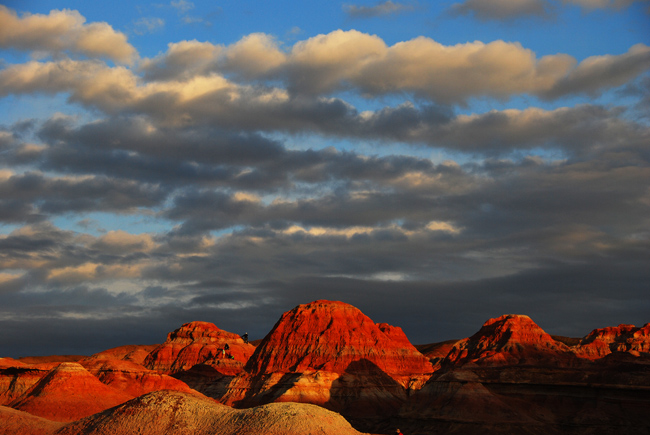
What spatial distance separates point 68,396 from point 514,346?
358 feet

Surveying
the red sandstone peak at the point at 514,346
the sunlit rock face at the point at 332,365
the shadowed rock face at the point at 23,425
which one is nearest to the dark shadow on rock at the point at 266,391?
the sunlit rock face at the point at 332,365

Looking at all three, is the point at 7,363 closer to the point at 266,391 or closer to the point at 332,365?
the point at 266,391

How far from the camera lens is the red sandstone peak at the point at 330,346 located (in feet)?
557

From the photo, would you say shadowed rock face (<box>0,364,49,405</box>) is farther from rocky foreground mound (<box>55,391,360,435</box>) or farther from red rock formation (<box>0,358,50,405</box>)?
rocky foreground mound (<box>55,391,360,435</box>)

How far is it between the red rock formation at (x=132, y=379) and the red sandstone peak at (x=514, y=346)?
77.5 meters

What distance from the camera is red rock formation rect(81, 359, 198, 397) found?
153375 millimetres

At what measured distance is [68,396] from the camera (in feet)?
400

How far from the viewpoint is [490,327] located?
198500 millimetres

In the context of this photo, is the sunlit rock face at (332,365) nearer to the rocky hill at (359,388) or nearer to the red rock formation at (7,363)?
the rocky hill at (359,388)

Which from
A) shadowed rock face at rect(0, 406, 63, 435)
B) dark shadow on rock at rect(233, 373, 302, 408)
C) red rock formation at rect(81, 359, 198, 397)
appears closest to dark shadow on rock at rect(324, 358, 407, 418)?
dark shadow on rock at rect(233, 373, 302, 408)

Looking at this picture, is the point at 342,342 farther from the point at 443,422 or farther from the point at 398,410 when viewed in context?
the point at 443,422

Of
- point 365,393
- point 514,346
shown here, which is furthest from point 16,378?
point 514,346

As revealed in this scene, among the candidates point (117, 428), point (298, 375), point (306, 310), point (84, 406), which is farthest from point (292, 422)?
point (306, 310)

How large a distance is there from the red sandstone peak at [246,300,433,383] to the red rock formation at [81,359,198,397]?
78.4ft
